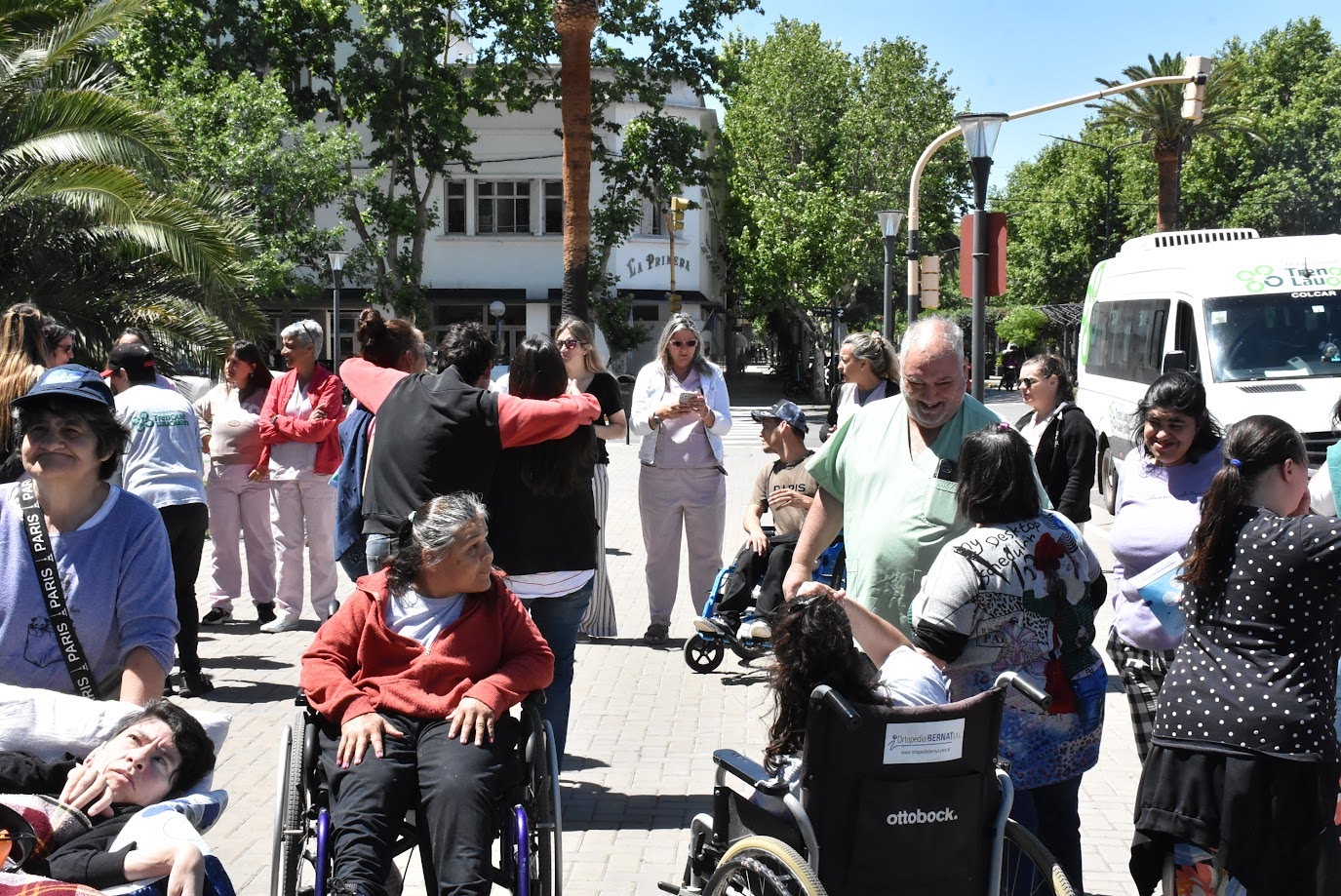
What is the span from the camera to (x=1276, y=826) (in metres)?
3.56

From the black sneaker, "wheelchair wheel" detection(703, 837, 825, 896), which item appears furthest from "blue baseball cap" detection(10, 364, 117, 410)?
the black sneaker

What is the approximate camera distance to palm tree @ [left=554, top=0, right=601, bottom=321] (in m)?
21.1

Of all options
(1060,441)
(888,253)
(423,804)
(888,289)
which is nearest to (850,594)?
(423,804)

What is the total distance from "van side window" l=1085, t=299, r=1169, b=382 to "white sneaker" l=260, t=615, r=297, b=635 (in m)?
11.1

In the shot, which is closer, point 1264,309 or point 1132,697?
point 1132,697

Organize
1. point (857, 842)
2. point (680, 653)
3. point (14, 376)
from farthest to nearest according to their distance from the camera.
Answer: point (680, 653) < point (14, 376) < point (857, 842)

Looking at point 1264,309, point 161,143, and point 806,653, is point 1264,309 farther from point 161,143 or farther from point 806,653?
point 806,653

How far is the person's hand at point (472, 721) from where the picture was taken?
4047 millimetres

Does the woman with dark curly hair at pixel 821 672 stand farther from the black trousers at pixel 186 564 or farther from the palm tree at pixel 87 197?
the palm tree at pixel 87 197

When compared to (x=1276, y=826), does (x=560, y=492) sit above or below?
above

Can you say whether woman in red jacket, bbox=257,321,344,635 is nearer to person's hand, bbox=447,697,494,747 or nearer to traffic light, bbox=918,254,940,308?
person's hand, bbox=447,697,494,747

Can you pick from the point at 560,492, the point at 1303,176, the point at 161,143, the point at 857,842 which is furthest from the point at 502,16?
the point at 857,842

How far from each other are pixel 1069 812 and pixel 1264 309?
41.7 ft

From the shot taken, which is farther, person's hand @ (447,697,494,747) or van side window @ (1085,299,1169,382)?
van side window @ (1085,299,1169,382)
